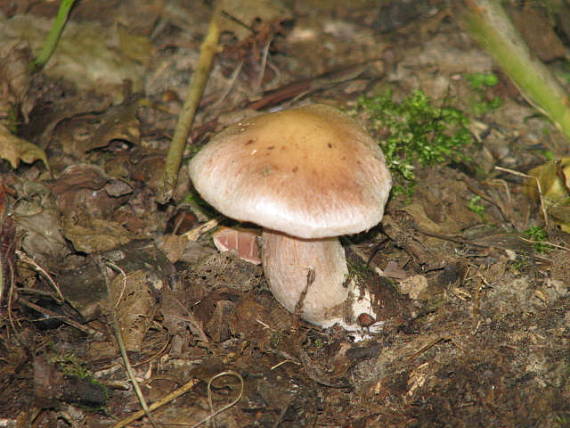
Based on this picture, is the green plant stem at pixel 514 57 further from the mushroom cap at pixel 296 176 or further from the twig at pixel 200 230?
the twig at pixel 200 230

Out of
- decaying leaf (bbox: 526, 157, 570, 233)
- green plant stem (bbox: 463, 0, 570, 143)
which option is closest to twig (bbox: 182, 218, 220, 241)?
decaying leaf (bbox: 526, 157, 570, 233)

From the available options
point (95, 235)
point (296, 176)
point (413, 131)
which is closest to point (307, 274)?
point (296, 176)

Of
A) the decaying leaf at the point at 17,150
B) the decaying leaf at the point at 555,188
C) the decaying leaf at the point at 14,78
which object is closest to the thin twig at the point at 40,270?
the decaying leaf at the point at 17,150

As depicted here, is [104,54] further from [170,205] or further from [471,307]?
[471,307]

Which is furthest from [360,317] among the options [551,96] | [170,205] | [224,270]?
[551,96]

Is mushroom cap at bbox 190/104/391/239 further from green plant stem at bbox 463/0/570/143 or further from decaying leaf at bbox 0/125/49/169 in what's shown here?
decaying leaf at bbox 0/125/49/169

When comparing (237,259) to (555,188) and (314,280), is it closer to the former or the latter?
(314,280)

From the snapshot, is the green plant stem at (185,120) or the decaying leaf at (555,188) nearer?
the decaying leaf at (555,188)
